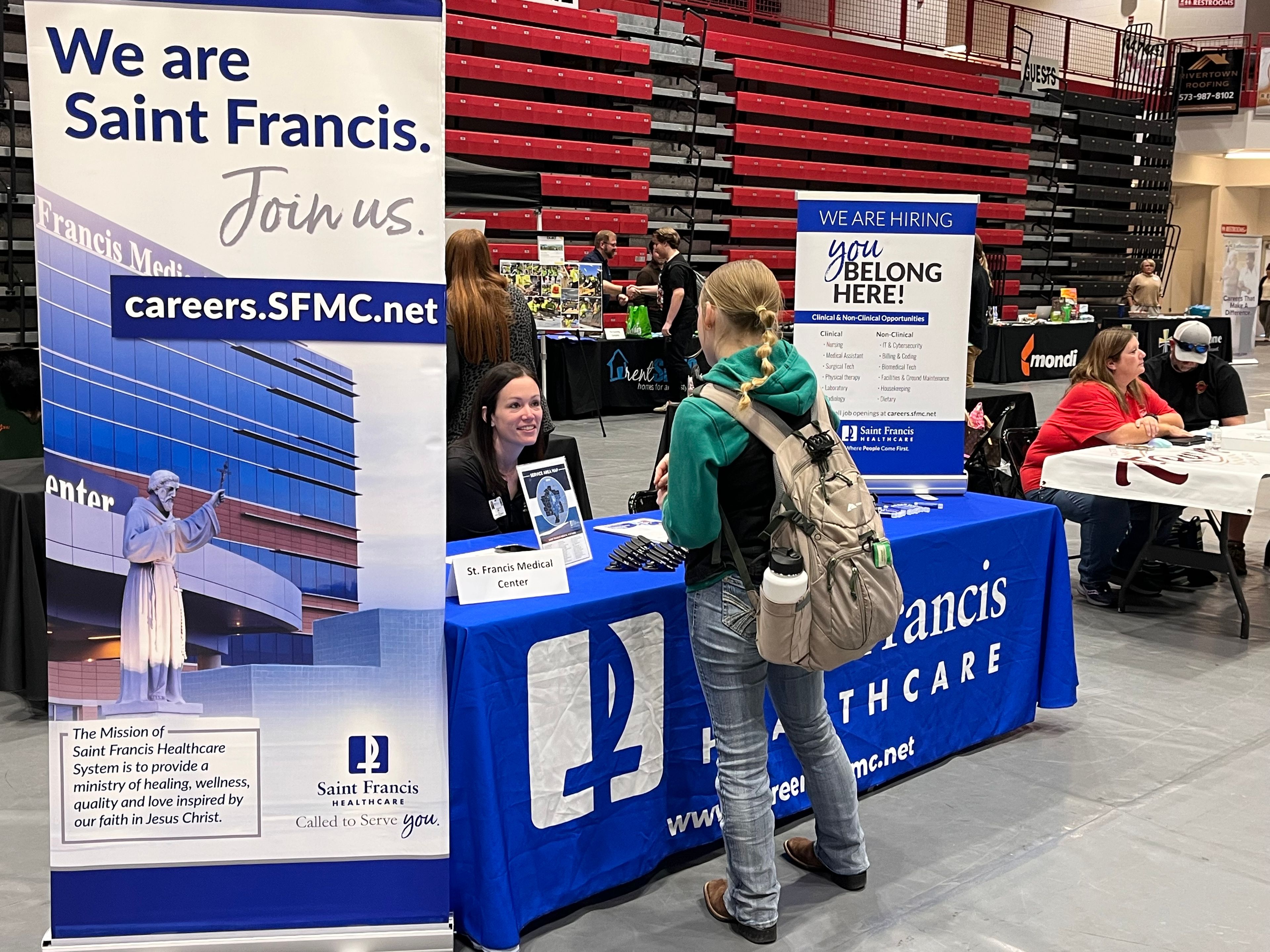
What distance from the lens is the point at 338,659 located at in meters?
2.03

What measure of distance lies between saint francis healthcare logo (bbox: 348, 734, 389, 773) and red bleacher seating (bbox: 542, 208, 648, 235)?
1002 cm

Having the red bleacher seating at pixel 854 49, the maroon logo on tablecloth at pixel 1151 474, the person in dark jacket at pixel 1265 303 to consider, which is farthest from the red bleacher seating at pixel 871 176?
the maroon logo on tablecloth at pixel 1151 474

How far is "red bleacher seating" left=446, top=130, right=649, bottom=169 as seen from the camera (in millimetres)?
11000

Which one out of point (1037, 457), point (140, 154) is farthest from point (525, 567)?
point (1037, 457)

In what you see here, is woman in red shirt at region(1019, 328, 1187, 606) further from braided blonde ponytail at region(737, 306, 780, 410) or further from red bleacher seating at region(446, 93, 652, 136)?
red bleacher seating at region(446, 93, 652, 136)

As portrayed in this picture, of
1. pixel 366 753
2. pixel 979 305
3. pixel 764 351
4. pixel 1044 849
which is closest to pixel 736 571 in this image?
pixel 764 351

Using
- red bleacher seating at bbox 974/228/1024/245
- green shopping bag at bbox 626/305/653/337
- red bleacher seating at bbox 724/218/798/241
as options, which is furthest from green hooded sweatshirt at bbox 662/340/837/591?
red bleacher seating at bbox 974/228/1024/245

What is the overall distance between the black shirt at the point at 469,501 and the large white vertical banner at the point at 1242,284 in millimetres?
16321

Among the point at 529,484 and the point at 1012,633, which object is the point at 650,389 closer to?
the point at 1012,633

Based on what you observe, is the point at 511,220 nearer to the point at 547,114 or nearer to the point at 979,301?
the point at 547,114

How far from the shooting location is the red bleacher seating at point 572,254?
10.9 metres

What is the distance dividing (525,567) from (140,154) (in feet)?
3.36

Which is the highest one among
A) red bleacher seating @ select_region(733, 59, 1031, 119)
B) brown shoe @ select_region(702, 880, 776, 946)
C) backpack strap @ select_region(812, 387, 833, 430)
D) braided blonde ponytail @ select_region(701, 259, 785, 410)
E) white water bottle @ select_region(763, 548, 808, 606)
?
red bleacher seating @ select_region(733, 59, 1031, 119)

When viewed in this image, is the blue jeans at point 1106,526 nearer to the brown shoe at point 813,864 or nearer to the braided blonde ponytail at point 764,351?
the brown shoe at point 813,864
